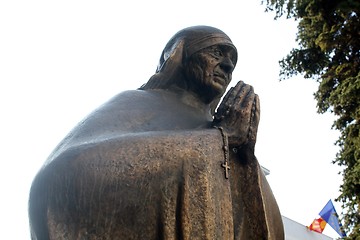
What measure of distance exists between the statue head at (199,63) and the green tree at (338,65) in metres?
9.94

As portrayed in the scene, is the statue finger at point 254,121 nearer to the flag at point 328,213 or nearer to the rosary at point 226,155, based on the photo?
the rosary at point 226,155

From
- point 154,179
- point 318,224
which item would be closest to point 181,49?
point 154,179

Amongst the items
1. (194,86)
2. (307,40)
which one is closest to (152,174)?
(194,86)

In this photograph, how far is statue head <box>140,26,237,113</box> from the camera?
2.88 m

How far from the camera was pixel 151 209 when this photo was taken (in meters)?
2.17

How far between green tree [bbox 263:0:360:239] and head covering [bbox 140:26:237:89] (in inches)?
393

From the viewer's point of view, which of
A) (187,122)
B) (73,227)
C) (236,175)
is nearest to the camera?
(73,227)

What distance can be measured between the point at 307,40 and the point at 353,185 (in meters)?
4.91

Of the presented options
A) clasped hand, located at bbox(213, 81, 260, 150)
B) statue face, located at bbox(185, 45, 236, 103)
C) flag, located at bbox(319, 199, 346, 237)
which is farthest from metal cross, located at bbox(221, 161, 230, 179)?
flag, located at bbox(319, 199, 346, 237)

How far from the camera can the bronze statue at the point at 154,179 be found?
7.04 ft

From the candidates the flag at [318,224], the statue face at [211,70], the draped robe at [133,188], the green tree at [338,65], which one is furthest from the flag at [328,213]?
the draped robe at [133,188]

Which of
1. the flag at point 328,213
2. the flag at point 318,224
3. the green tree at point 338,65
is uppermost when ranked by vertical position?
the green tree at point 338,65

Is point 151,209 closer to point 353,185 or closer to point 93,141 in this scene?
point 93,141

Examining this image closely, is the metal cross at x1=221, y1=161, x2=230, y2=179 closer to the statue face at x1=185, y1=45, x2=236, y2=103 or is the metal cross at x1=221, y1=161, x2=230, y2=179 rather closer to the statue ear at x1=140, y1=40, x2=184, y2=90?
the statue face at x1=185, y1=45, x2=236, y2=103
